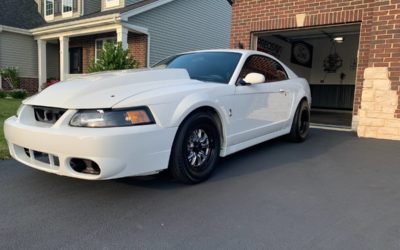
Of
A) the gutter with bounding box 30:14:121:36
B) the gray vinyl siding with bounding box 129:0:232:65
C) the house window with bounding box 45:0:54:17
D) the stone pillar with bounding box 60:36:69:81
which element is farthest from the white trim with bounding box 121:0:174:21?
the house window with bounding box 45:0:54:17

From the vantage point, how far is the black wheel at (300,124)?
18.0 ft

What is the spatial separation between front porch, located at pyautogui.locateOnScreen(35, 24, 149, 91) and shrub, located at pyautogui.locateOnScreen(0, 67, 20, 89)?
1.09m

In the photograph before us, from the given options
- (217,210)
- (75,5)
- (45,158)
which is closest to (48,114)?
(45,158)

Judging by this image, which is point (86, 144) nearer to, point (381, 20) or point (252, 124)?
point (252, 124)

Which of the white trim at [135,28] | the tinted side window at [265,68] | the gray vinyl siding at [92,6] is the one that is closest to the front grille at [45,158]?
the tinted side window at [265,68]

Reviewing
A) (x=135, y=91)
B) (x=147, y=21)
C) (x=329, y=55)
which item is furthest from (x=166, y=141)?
(x=329, y=55)

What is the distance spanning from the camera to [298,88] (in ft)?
18.1

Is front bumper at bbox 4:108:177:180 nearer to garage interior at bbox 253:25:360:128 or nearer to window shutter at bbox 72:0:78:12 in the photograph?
garage interior at bbox 253:25:360:128

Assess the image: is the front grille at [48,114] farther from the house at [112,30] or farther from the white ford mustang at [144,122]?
the house at [112,30]

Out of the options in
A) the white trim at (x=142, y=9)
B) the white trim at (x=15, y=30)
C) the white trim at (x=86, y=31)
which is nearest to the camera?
the white trim at (x=142, y=9)

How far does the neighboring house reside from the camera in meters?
15.8

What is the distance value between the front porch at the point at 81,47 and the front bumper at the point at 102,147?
1008cm

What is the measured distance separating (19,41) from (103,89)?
619 inches

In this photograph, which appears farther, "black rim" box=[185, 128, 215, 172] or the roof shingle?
the roof shingle
